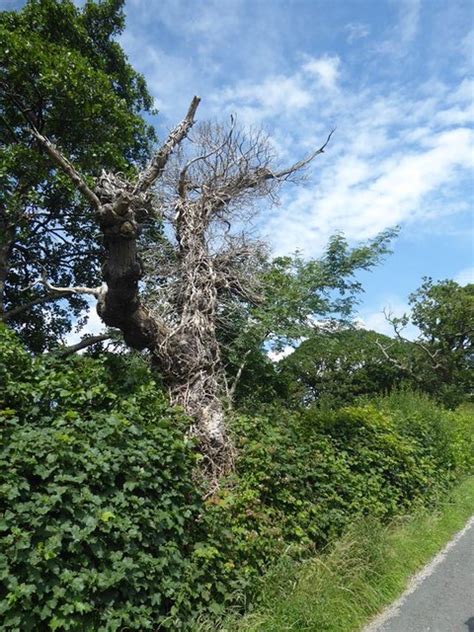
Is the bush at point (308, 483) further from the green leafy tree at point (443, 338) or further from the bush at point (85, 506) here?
the green leafy tree at point (443, 338)

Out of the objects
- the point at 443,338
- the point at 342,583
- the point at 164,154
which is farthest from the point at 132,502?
the point at 443,338

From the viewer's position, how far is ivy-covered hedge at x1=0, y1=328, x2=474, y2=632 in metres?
2.59

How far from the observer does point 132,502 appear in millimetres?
3189

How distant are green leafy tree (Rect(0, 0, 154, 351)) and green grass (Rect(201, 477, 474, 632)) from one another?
22.2 feet

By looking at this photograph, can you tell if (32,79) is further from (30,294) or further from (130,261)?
(130,261)

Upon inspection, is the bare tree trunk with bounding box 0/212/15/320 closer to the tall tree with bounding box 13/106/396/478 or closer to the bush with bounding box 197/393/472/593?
the tall tree with bounding box 13/106/396/478

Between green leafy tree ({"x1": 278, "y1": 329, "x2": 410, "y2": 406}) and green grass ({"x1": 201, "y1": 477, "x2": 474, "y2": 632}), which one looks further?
green leafy tree ({"x1": 278, "y1": 329, "x2": 410, "y2": 406})

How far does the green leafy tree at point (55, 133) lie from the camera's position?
31.2 feet

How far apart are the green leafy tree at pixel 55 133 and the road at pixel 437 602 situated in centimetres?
742

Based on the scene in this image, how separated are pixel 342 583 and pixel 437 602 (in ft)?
3.08

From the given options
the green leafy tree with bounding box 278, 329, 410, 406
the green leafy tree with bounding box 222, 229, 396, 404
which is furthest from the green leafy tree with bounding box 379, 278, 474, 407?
the green leafy tree with bounding box 222, 229, 396, 404

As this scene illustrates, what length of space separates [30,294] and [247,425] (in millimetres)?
8950

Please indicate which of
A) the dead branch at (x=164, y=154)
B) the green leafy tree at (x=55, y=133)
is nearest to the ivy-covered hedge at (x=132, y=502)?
the dead branch at (x=164, y=154)

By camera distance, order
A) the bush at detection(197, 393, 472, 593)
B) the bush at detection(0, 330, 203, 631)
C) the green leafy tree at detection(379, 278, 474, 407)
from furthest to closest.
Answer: the green leafy tree at detection(379, 278, 474, 407)
the bush at detection(197, 393, 472, 593)
the bush at detection(0, 330, 203, 631)
